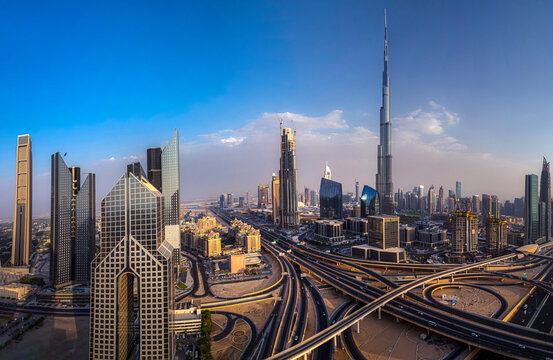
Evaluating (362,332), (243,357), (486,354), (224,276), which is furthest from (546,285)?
(224,276)

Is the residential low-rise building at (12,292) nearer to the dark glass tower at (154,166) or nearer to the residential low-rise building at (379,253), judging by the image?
the dark glass tower at (154,166)

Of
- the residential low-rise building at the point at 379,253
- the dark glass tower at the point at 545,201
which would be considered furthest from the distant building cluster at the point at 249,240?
the dark glass tower at the point at 545,201

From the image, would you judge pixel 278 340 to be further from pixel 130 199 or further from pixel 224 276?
pixel 224 276

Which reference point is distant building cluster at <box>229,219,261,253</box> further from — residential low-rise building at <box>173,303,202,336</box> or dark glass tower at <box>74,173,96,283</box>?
residential low-rise building at <box>173,303,202,336</box>

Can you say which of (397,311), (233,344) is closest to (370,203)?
(397,311)

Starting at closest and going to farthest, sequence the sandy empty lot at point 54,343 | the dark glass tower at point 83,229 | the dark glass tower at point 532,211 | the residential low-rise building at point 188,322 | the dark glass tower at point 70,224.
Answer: the sandy empty lot at point 54,343, the residential low-rise building at point 188,322, the dark glass tower at point 70,224, the dark glass tower at point 83,229, the dark glass tower at point 532,211

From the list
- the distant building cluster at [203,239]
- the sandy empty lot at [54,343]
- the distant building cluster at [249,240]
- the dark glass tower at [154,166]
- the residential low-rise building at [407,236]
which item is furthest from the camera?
the residential low-rise building at [407,236]
